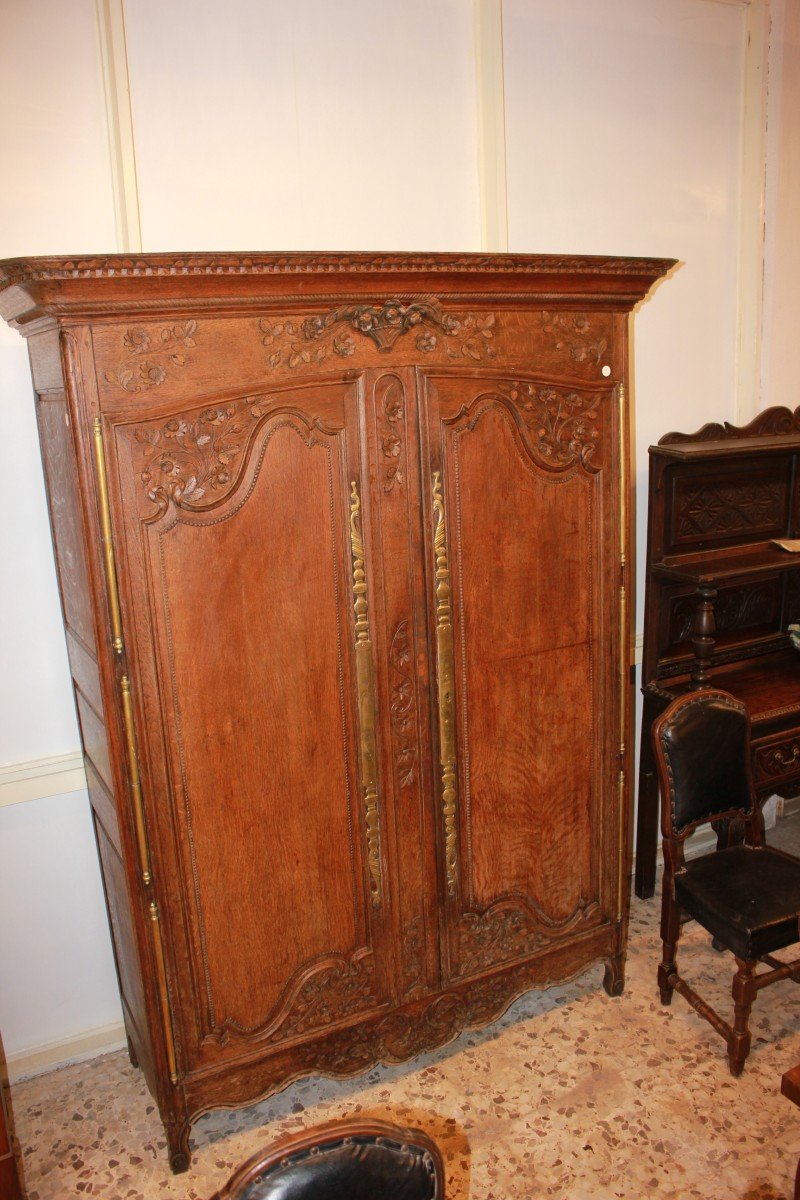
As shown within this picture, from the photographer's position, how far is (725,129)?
3.12 metres

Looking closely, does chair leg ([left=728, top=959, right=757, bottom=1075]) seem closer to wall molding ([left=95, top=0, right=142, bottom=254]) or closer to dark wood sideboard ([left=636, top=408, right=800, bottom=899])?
dark wood sideboard ([left=636, top=408, right=800, bottom=899])

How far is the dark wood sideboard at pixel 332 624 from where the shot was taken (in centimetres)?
187

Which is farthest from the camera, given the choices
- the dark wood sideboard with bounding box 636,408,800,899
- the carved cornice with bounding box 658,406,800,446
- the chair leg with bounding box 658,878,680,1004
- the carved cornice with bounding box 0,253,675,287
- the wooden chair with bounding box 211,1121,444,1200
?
the carved cornice with bounding box 658,406,800,446

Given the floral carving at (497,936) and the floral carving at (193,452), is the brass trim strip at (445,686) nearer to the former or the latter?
the floral carving at (497,936)

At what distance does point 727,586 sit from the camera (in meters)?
3.07

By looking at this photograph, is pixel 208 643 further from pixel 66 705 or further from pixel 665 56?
pixel 665 56

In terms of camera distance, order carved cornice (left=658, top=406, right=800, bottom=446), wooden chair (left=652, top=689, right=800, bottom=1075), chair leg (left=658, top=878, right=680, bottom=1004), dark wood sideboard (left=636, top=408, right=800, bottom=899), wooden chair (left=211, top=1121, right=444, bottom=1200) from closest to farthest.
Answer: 1. wooden chair (left=211, top=1121, right=444, bottom=1200)
2. wooden chair (left=652, top=689, right=800, bottom=1075)
3. chair leg (left=658, top=878, right=680, bottom=1004)
4. dark wood sideboard (left=636, top=408, right=800, bottom=899)
5. carved cornice (left=658, top=406, right=800, bottom=446)

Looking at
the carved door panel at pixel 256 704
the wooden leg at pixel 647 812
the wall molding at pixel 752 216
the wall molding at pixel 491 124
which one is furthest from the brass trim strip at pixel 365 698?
the wall molding at pixel 752 216

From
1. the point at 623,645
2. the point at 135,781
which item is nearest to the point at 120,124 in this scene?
the point at 135,781

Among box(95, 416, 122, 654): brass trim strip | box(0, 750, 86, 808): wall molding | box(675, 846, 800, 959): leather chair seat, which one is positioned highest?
box(95, 416, 122, 654): brass trim strip

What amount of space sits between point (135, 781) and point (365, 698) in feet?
1.91

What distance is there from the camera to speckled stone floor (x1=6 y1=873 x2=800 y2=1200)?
2.15 metres

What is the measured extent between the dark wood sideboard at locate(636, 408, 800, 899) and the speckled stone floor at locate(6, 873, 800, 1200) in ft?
2.47

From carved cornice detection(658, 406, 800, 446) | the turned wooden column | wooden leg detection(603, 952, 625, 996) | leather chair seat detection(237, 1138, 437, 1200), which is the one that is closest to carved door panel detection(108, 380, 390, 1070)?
wooden leg detection(603, 952, 625, 996)
